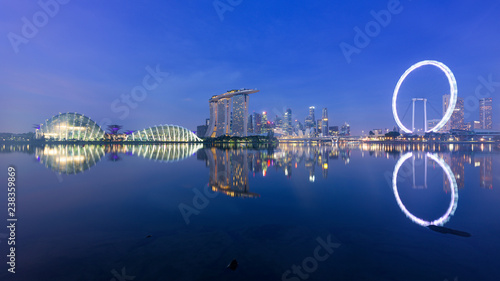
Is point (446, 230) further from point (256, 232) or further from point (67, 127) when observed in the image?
point (67, 127)

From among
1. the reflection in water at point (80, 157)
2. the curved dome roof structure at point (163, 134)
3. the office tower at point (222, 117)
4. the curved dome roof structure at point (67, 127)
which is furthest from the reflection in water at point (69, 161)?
the office tower at point (222, 117)

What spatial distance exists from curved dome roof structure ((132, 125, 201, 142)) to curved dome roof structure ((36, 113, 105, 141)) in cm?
2444

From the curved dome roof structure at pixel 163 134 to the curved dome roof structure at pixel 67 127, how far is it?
24.4 meters

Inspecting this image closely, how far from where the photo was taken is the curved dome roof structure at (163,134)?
12750 cm

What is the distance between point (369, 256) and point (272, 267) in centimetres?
286

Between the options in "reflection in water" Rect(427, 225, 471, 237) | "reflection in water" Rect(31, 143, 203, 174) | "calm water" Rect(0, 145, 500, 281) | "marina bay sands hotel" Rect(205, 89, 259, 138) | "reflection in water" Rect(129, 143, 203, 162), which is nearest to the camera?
"calm water" Rect(0, 145, 500, 281)

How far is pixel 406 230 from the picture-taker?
8461mm

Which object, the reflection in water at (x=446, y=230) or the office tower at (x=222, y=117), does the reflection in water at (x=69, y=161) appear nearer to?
the reflection in water at (x=446, y=230)

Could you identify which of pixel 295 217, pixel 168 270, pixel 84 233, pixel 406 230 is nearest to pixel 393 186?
pixel 406 230

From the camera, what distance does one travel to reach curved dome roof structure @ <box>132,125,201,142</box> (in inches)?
5020

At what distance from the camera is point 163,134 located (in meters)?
128

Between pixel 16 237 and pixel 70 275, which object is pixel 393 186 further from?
pixel 16 237

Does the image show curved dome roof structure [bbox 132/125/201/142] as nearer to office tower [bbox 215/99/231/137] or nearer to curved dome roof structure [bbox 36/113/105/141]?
curved dome roof structure [bbox 36/113/105/141]

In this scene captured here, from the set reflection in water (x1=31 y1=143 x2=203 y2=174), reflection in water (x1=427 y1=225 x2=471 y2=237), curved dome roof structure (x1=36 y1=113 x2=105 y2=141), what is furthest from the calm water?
curved dome roof structure (x1=36 y1=113 x2=105 y2=141)
